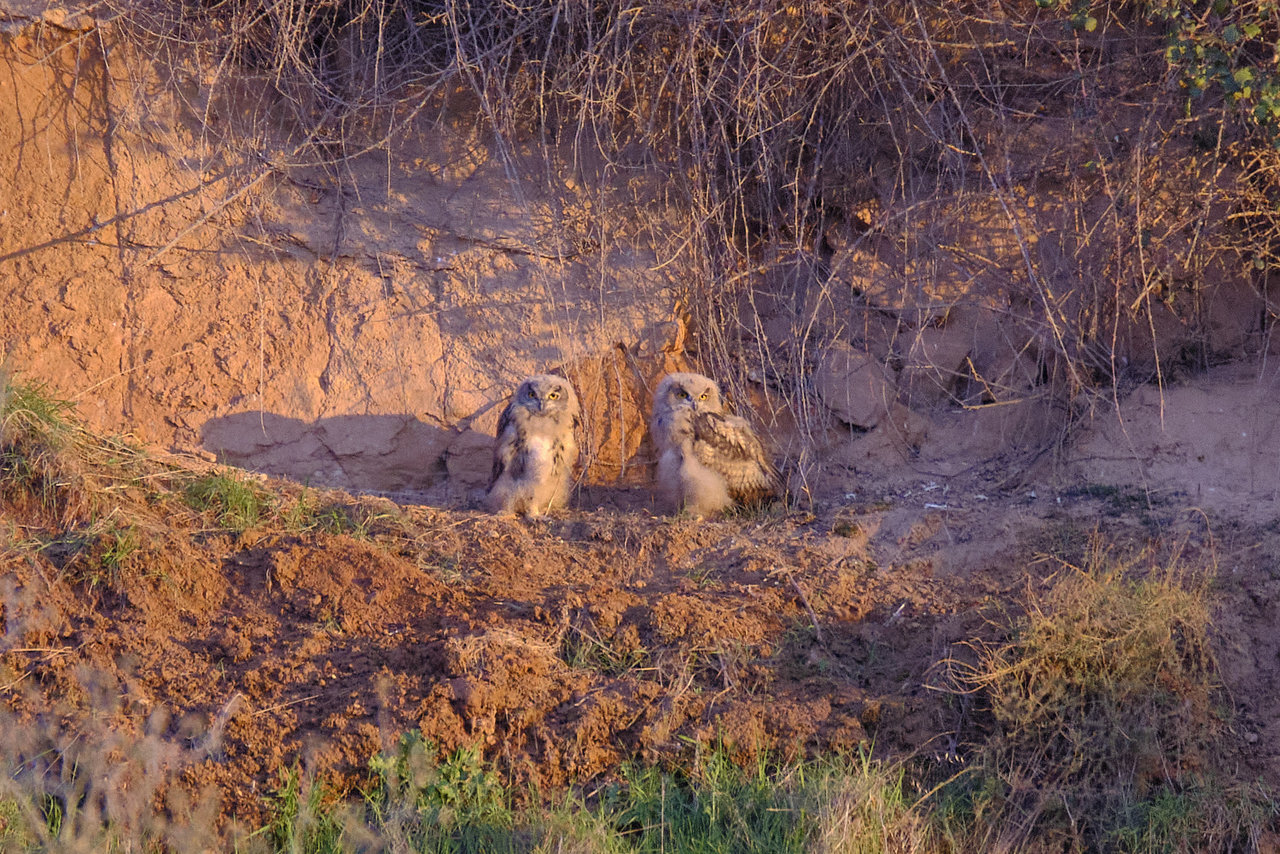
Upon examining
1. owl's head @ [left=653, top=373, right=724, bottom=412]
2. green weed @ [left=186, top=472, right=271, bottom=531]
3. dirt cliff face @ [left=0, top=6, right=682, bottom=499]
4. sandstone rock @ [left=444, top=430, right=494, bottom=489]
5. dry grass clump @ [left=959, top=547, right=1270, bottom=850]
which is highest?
dirt cliff face @ [left=0, top=6, right=682, bottom=499]

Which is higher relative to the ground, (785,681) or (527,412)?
(527,412)

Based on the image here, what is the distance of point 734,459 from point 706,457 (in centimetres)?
15

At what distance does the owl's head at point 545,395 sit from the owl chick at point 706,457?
54cm

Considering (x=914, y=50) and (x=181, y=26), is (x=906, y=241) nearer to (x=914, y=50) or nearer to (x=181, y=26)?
(x=914, y=50)

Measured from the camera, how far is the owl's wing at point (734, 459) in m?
5.73

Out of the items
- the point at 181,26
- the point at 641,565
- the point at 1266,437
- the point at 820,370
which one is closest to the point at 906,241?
the point at 820,370

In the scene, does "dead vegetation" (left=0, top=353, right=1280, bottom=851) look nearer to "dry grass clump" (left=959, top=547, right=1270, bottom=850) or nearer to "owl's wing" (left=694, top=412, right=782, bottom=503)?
"dry grass clump" (left=959, top=547, right=1270, bottom=850)

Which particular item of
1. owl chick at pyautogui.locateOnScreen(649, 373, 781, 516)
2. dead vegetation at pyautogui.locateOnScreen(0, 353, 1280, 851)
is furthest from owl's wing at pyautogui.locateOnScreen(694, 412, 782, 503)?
dead vegetation at pyautogui.locateOnScreen(0, 353, 1280, 851)

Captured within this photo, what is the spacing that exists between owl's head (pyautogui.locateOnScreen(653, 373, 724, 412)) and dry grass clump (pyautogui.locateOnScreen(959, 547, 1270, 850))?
2.38m

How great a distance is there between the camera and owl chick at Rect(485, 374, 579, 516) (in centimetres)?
571

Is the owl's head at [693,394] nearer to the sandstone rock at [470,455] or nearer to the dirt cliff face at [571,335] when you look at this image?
→ the dirt cliff face at [571,335]

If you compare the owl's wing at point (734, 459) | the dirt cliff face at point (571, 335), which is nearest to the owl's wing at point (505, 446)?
the dirt cliff face at point (571, 335)

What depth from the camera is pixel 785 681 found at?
3.96 metres

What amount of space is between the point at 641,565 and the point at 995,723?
1.54 meters
